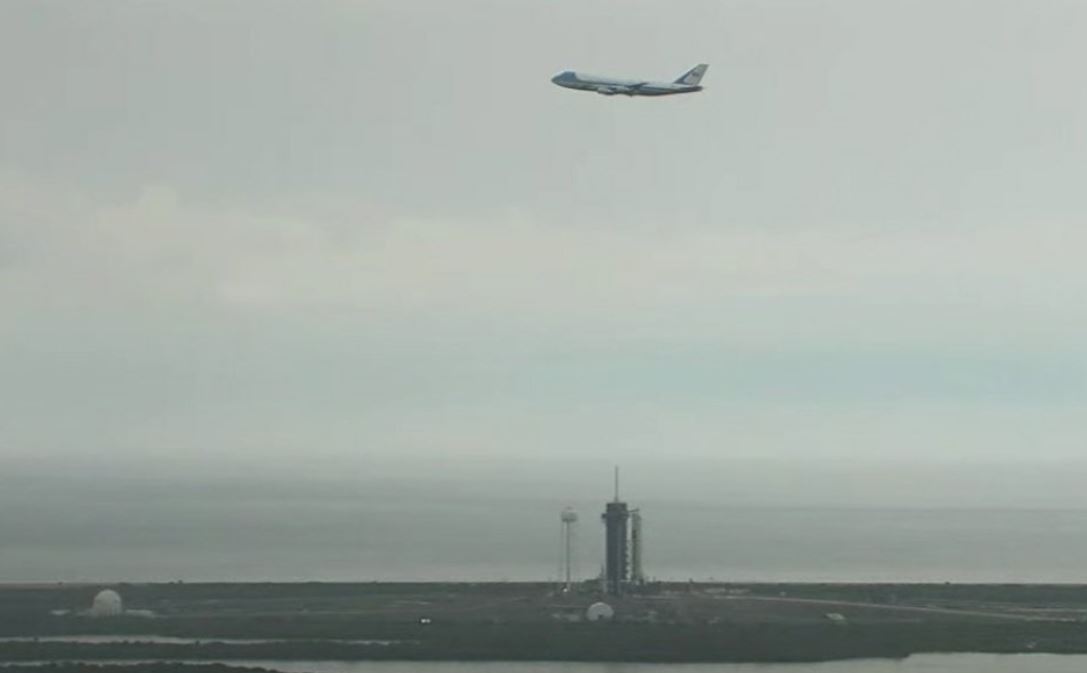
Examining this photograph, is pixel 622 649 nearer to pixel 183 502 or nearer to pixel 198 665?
pixel 198 665

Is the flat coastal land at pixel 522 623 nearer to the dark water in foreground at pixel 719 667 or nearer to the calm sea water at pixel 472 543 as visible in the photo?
the dark water in foreground at pixel 719 667

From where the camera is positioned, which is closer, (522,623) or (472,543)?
(522,623)

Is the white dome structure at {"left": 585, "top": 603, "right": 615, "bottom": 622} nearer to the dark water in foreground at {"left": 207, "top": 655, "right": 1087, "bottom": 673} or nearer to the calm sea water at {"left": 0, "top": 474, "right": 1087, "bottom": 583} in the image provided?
the dark water in foreground at {"left": 207, "top": 655, "right": 1087, "bottom": 673}

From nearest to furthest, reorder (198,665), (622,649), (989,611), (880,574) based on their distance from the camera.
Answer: (198,665) < (622,649) < (989,611) < (880,574)

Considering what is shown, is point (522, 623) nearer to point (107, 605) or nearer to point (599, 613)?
point (599, 613)

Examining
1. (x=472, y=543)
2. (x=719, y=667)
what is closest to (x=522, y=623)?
(x=719, y=667)

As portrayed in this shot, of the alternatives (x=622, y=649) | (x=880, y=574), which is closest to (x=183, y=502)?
(x=880, y=574)

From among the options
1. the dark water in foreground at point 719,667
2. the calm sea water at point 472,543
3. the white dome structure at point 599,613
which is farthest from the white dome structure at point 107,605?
the calm sea water at point 472,543
